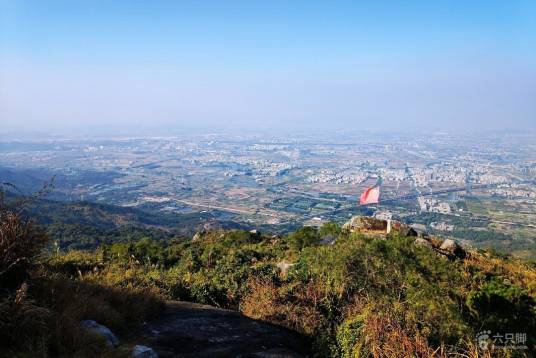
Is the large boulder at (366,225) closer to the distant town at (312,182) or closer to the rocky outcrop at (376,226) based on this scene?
the rocky outcrop at (376,226)

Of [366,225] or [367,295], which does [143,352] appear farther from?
[366,225]

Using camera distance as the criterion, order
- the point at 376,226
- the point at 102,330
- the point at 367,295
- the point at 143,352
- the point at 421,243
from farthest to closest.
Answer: the point at 376,226 < the point at 421,243 < the point at 367,295 < the point at 102,330 < the point at 143,352

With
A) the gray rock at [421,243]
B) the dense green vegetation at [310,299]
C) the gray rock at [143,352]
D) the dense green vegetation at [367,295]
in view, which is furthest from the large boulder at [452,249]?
the gray rock at [143,352]

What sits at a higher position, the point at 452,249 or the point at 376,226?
the point at 376,226

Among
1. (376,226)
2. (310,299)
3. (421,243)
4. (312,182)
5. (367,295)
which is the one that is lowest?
(312,182)

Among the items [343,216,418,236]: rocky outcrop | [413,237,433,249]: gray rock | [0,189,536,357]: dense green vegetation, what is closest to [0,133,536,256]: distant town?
[343,216,418,236]: rocky outcrop

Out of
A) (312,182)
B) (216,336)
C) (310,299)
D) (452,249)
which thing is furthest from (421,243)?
(312,182)
